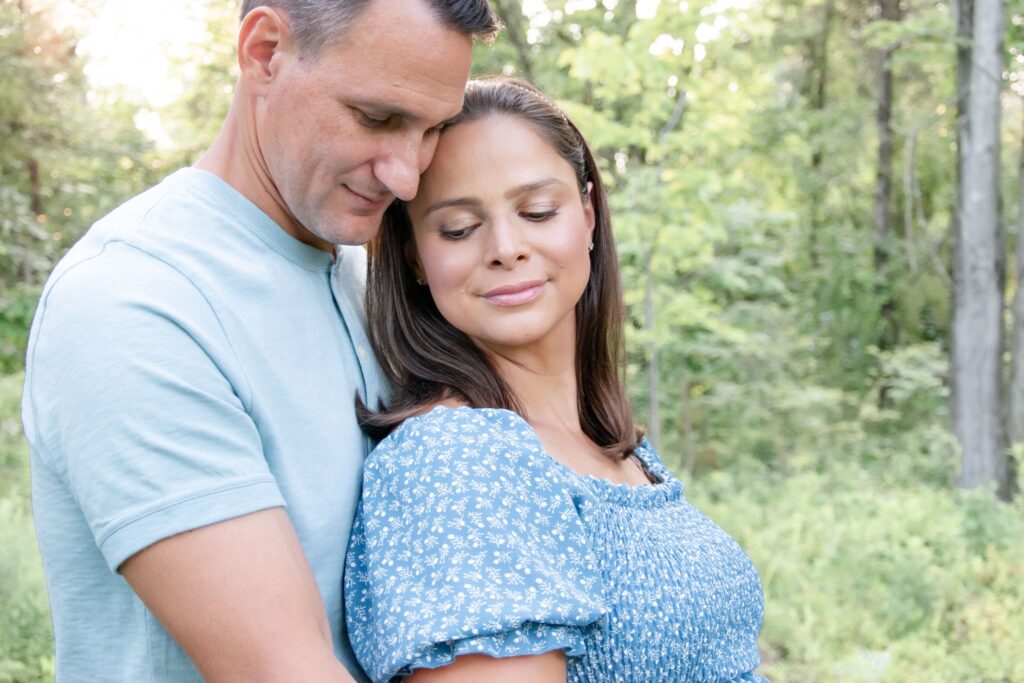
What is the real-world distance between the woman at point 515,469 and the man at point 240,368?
11 cm

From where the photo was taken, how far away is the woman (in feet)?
5.02

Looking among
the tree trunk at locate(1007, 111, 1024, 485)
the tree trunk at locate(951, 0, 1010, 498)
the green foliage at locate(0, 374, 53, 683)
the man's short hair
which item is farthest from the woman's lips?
the tree trunk at locate(1007, 111, 1024, 485)

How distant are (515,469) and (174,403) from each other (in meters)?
0.57

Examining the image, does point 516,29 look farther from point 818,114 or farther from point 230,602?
point 230,602

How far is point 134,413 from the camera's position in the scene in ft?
4.34

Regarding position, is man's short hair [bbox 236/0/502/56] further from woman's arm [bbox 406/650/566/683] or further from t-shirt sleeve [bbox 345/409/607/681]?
woman's arm [bbox 406/650/566/683]

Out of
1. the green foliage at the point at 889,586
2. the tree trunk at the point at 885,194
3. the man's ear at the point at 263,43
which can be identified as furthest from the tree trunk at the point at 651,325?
the tree trunk at the point at 885,194

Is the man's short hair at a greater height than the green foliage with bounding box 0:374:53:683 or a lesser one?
greater

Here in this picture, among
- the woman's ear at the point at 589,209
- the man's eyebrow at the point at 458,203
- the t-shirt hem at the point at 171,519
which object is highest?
the man's eyebrow at the point at 458,203

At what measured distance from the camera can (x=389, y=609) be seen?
1.56m

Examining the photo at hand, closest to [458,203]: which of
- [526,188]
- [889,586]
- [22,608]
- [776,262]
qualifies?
[526,188]

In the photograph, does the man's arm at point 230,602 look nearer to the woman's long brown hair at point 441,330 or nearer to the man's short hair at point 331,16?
the woman's long brown hair at point 441,330

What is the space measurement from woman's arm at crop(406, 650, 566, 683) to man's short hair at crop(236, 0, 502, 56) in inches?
40.7

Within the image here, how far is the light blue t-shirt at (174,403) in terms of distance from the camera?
1.33 m
